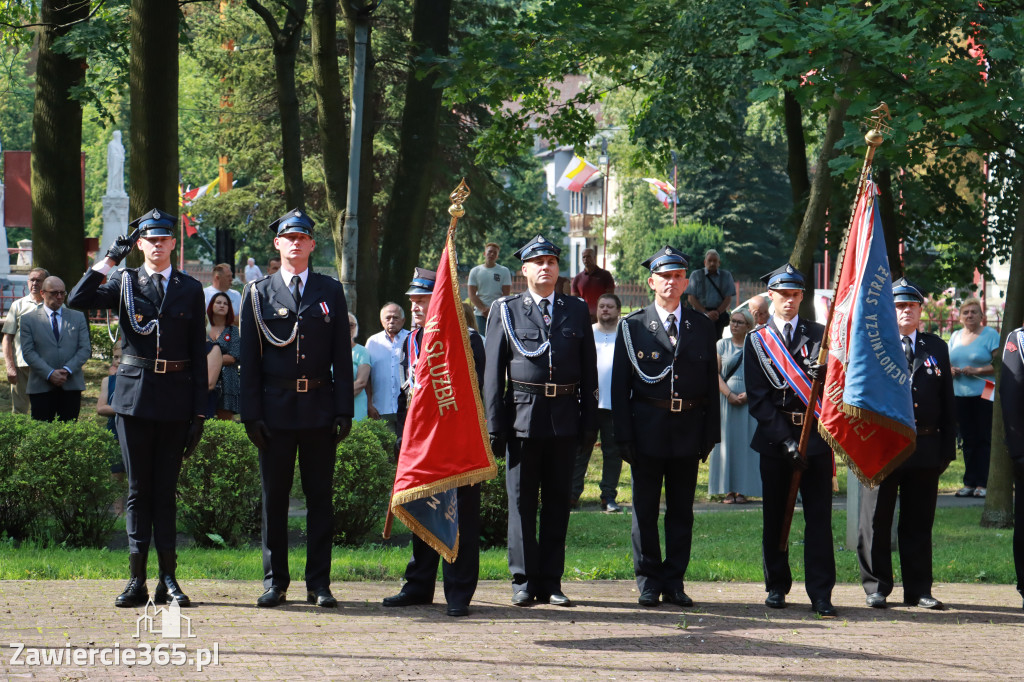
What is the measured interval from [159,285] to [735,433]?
7594mm

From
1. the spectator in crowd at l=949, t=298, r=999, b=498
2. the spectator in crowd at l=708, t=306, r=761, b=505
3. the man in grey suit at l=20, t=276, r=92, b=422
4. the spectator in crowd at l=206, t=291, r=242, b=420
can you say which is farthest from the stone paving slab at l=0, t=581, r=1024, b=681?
the spectator in crowd at l=949, t=298, r=999, b=498

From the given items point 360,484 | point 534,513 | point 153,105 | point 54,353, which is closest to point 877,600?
point 534,513

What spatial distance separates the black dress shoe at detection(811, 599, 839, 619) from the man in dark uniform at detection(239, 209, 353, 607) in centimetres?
306

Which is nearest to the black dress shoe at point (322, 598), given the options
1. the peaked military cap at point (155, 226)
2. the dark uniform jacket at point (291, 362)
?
the dark uniform jacket at point (291, 362)

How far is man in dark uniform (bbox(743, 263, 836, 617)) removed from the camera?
8.30 metres

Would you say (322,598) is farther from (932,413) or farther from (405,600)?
(932,413)

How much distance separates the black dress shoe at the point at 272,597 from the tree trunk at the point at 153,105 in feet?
22.2

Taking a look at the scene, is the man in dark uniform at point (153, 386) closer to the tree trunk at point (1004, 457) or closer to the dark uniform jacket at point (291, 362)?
the dark uniform jacket at point (291, 362)

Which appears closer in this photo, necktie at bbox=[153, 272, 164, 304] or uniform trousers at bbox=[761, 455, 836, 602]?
necktie at bbox=[153, 272, 164, 304]

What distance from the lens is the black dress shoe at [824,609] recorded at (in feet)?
26.9

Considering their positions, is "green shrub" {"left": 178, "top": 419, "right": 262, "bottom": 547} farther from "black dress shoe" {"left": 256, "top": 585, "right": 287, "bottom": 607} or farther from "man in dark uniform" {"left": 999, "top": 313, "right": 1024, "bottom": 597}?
"man in dark uniform" {"left": 999, "top": 313, "right": 1024, "bottom": 597}

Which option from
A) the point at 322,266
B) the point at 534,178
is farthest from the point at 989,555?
the point at 534,178

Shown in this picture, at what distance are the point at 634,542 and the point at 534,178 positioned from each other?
289ft

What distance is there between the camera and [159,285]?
8.03 m
